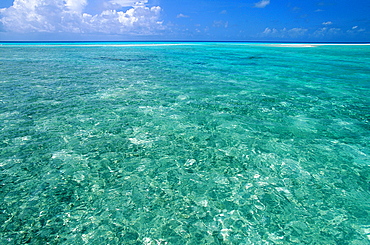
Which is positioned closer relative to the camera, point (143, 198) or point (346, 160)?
point (143, 198)

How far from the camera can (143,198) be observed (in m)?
4.88

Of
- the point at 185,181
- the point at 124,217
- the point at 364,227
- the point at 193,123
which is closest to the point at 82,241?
the point at 124,217

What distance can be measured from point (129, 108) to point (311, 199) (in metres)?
8.74

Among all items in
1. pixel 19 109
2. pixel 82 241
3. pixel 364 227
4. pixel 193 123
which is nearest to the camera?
pixel 82 241

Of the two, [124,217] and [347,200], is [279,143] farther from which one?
[124,217]

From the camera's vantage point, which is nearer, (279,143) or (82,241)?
(82,241)

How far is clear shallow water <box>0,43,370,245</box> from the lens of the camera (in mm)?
4102

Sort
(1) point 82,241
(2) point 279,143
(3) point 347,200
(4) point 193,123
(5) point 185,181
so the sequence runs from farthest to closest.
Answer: (4) point 193,123, (2) point 279,143, (5) point 185,181, (3) point 347,200, (1) point 82,241

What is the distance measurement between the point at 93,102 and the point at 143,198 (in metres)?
8.40

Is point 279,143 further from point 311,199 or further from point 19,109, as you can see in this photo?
point 19,109

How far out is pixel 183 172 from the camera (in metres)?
5.85

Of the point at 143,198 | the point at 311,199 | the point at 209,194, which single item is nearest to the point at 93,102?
the point at 143,198

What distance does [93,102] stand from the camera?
1159 cm

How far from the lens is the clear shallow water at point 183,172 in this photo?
4102 mm
